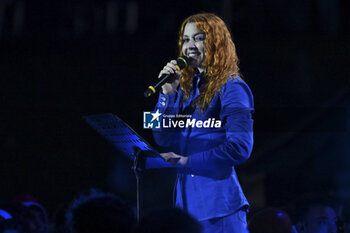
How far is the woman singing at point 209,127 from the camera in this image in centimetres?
185

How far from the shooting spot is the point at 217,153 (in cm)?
184

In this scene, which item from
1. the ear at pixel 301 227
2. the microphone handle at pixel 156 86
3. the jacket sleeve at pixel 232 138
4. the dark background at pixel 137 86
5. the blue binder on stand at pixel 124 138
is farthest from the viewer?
the dark background at pixel 137 86

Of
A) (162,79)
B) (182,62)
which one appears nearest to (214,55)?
(182,62)

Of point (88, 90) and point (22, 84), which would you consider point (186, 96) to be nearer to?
point (88, 90)

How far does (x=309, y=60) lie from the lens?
14.2 feet

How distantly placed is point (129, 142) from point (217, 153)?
1.11 ft

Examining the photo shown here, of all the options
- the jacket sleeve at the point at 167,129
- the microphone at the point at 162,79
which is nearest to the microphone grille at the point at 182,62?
the microphone at the point at 162,79

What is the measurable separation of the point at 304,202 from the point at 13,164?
3.01 m

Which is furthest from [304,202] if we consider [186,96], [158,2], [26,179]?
[26,179]

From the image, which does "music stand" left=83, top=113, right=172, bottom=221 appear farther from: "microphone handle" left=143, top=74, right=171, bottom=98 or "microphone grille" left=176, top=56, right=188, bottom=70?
"microphone grille" left=176, top=56, right=188, bottom=70

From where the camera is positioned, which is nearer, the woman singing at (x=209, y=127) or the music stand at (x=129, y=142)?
the music stand at (x=129, y=142)

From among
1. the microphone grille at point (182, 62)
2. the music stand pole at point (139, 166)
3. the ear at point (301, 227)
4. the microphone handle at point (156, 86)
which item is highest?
the microphone grille at point (182, 62)

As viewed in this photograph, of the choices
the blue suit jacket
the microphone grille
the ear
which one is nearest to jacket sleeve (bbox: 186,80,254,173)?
the blue suit jacket

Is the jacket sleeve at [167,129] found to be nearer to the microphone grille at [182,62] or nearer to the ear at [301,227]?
the microphone grille at [182,62]
